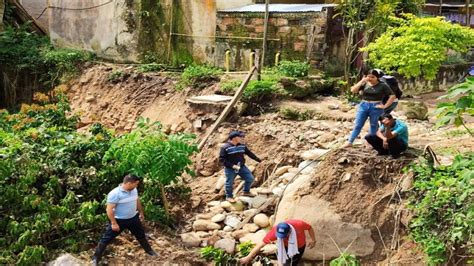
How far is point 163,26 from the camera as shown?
1323 cm

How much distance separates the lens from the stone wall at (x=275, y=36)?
11.3 m

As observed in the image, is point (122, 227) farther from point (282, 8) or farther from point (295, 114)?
point (282, 8)

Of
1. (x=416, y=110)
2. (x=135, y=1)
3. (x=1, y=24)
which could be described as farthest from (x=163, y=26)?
(x=416, y=110)

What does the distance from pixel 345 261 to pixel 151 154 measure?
9.07 feet

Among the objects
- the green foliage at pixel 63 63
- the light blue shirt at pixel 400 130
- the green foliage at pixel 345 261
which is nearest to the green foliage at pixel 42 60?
the green foliage at pixel 63 63

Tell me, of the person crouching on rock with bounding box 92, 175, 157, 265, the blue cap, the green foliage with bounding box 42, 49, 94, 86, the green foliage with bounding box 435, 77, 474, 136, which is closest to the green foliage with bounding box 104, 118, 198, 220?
the person crouching on rock with bounding box 92, 175, 157, 265

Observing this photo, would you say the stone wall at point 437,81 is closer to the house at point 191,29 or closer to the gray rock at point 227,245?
the house at point 191,29

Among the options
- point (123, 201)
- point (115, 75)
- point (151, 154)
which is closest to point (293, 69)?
point (115, 75)

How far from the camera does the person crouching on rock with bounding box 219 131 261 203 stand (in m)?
7.57

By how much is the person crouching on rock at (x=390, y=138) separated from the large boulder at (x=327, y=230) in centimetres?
103

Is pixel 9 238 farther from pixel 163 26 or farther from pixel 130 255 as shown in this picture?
pixel 163 26

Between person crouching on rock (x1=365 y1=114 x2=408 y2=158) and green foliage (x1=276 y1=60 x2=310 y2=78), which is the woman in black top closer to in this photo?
person crouching on rock (x1=365 y1=114 x2=408 y2=158)

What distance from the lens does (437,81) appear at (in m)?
13.8

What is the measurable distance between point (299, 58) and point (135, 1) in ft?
15.1
